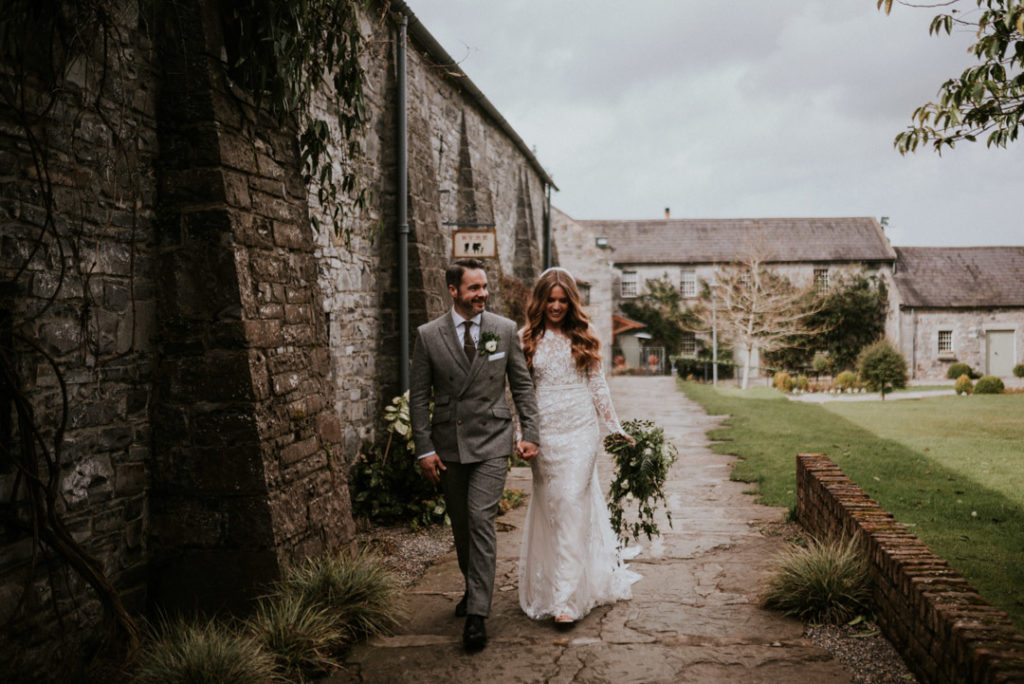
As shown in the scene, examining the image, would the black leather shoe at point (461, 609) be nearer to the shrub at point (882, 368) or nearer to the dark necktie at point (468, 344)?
the dark necktie at point (468, 344)

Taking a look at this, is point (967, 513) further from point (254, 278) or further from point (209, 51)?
point (209, 51)

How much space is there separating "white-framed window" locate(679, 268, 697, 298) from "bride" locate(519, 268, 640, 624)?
36.7 metres

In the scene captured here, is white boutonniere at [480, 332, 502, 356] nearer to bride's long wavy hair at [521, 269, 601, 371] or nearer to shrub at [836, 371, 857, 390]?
bride's long wavy hair at [521, 269, 601, 371]

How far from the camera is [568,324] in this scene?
480cm

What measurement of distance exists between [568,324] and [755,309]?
30.3 meters

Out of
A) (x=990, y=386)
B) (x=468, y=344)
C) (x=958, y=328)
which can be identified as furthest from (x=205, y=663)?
(x=958, y=328)

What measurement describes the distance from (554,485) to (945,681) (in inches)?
85.8

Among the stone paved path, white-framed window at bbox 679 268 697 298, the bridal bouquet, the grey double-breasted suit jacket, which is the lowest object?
the stone paved path

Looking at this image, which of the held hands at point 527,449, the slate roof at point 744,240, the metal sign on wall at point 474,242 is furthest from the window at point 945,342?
the held hands at point 527,449

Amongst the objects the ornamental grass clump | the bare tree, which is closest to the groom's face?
the ornamental grass clump

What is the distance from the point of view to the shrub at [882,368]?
25.5 meters

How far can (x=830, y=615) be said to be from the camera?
4285 mm

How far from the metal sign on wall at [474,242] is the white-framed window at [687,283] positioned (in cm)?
3256

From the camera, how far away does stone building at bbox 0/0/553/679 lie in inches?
A: 138
